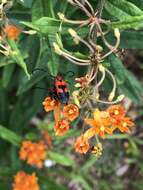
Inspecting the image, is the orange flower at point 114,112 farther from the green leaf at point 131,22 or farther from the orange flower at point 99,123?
the green leaf at point 131,22

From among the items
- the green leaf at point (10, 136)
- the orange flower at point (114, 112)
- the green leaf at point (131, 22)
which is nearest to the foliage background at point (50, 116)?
the green leaf at point (10, 136)

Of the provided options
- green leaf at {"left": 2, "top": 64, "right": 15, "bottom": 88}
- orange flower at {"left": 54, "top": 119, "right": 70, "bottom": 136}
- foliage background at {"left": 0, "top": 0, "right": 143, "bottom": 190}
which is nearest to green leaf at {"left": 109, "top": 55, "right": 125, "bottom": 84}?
foliage background at {"left": 0, "top": 0, "right": 143, "bottom": 190}

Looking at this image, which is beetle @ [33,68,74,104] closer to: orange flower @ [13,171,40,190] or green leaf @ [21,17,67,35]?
green leaf @ [21,17,67,35]

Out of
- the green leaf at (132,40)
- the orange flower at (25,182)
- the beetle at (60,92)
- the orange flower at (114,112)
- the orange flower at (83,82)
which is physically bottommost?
the orange flower at (25,182)

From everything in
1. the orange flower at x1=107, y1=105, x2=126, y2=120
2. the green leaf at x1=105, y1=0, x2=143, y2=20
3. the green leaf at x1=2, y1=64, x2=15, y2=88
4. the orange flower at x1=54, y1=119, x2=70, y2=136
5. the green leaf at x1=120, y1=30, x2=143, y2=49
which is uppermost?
the green leaf at x1=105, y1=0, x2=143, y2=20

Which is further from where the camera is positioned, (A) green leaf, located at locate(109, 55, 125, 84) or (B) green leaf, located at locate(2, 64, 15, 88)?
(B) green leaf, located at locate(2, 64, 15, 88)

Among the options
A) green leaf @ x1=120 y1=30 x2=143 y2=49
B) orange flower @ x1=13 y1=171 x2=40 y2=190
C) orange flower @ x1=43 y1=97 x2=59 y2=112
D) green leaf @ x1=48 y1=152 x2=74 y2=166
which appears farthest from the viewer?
green leaf @ x1=48 y1=152 x2=74 y2=166

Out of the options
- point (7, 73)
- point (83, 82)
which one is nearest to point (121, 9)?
point (83, 82)
